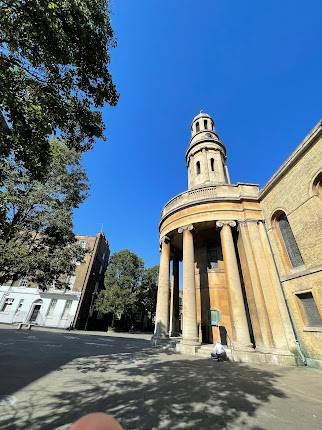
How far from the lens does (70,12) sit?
19.1ft

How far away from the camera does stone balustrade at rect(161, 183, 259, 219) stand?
16047 mm

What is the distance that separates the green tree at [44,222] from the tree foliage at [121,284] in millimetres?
21176

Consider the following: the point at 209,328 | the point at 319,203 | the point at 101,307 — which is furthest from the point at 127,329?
the point at 319,203

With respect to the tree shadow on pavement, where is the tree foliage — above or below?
above

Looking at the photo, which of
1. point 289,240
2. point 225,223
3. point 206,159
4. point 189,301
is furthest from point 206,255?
point 206,159

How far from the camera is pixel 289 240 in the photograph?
43.9 feet

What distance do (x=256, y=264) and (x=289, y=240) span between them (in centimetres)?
236

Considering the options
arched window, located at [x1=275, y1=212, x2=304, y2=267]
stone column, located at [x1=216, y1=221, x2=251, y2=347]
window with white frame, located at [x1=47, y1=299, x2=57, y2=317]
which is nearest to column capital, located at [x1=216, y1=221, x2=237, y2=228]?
stone column, located at [x1=216, y1=221, x2=251, y2=347]

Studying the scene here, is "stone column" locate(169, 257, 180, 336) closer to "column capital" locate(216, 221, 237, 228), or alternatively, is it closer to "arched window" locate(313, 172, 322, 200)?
"column capital" locate(216, 221, 237, 228)

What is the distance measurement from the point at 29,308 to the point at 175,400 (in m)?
34.7

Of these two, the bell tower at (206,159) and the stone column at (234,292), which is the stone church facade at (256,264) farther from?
the bell tower at (206,159)

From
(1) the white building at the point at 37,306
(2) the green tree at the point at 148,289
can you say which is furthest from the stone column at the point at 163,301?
(2) the green tree at the point at 148,289

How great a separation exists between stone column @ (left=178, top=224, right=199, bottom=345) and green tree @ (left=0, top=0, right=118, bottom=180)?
1062 centimetres

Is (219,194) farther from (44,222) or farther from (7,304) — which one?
(7,304)
